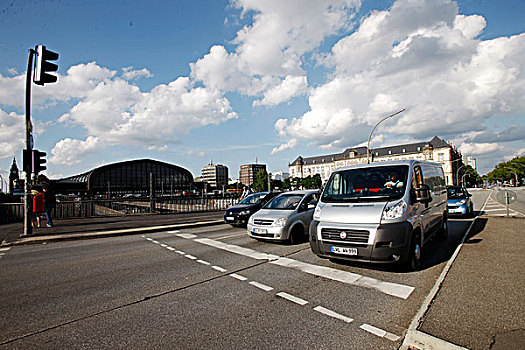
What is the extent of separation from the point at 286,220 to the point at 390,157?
12406 centimetres

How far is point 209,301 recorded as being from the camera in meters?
4.29

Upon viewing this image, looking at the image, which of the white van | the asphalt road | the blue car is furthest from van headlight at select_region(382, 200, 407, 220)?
the blue car

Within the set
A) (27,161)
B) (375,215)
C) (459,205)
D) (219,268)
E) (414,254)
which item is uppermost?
(27,161)

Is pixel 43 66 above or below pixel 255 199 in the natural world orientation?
above

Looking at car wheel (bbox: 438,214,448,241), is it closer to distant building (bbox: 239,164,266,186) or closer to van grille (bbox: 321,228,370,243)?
van grille (bbox: 321,228,370,243)

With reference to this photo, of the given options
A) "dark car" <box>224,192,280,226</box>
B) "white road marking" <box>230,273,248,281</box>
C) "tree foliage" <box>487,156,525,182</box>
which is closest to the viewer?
"white road marking" <box>230,273,248,281</box>

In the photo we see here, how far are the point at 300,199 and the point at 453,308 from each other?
20.1ft

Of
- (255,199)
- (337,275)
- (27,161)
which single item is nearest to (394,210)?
(337,275)

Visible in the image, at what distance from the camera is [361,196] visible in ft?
19.1

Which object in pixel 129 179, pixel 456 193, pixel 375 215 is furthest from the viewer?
pixel 129 179

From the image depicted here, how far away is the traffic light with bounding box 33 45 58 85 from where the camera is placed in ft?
29.1

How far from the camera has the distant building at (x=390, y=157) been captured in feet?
363

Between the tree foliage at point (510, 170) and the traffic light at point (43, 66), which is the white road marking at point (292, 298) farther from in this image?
the tree foliage at point (510, 170)

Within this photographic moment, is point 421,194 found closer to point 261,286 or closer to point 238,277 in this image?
point 261,286
